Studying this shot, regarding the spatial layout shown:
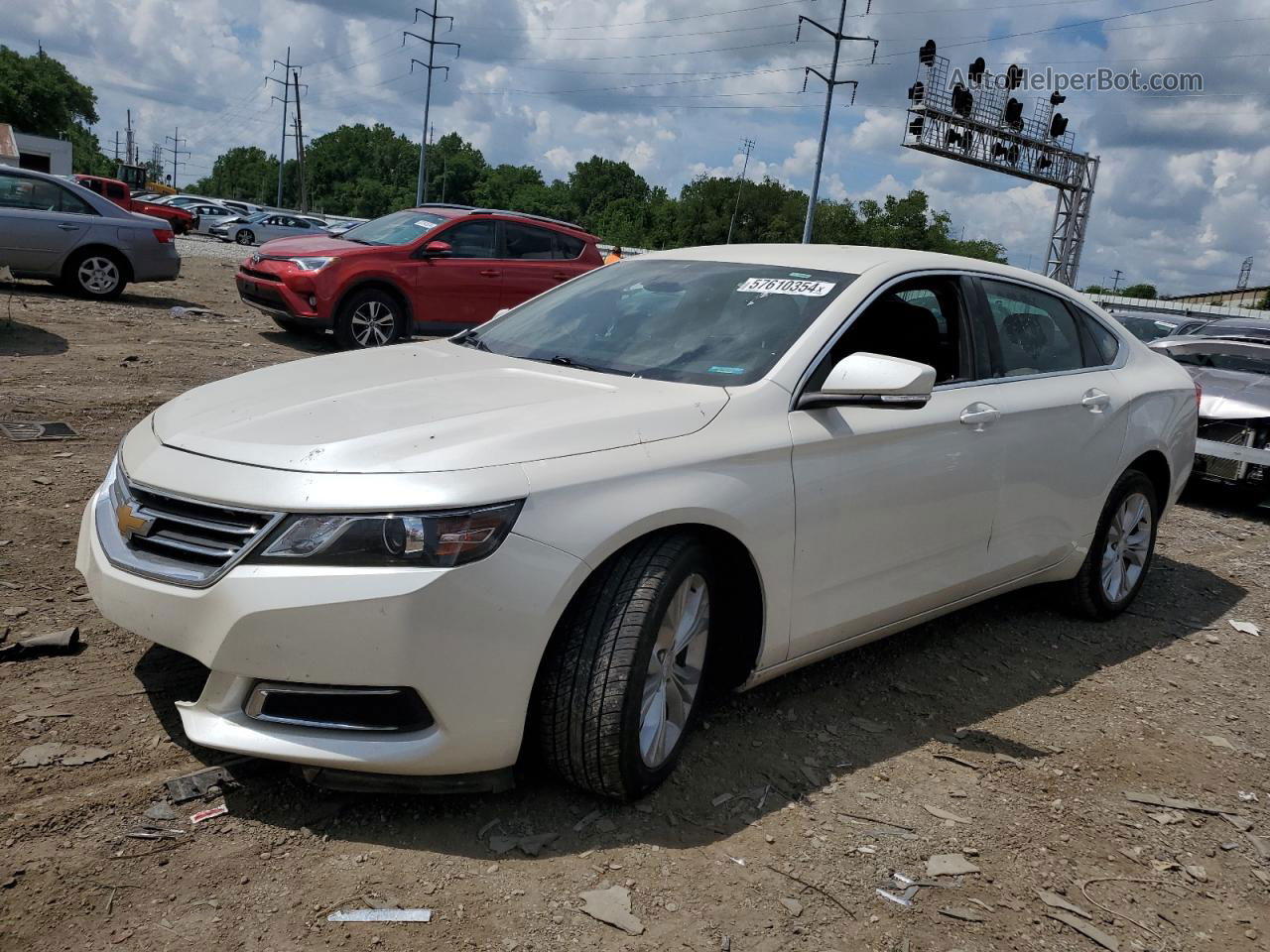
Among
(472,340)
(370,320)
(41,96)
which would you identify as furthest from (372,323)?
(41,96)

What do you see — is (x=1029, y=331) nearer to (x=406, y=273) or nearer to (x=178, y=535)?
(x=178, y=535)

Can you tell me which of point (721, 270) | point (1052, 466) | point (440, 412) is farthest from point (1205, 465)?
point (440, 412)

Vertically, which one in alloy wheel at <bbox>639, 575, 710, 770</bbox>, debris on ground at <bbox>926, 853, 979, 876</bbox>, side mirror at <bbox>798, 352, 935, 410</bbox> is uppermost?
side mirror at <bbox>798, 352, 935, 410</bbox>

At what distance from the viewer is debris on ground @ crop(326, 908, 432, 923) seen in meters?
2.62

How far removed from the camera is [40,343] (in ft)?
32.6

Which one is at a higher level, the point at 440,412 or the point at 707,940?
the point at 440,412

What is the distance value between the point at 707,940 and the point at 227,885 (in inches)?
45.8

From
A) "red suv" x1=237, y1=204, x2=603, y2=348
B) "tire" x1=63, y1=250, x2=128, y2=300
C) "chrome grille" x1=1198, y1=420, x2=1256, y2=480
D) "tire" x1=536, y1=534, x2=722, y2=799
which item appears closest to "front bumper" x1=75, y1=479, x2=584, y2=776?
"tire" x1=536, y1=534, x2=722, y2=799

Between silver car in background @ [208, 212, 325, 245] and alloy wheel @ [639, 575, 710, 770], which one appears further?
silver car in background @ [208, 212, 325, 245]

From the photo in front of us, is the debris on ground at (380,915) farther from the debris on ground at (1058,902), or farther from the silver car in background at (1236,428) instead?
the silver car in background at (1236,428)

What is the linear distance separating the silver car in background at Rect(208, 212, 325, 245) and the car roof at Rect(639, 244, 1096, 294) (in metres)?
39.3

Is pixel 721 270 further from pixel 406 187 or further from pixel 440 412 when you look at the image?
pixel 406 187

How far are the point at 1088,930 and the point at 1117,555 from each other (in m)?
2.82

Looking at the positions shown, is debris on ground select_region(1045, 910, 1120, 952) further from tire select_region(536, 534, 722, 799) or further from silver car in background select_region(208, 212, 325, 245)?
silver car in background select_region(208, 212, 325, 245)
